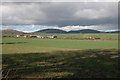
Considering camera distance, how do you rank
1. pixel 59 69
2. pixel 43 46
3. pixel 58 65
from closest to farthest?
1. pixel 59 69
2. pixel 58 65
3. pixel 43 46

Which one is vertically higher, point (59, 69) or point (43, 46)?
point (43, 46)

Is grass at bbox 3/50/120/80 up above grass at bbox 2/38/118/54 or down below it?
below

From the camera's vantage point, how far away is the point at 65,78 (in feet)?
21.9

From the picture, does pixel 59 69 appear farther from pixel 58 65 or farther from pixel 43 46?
pixel 43 46

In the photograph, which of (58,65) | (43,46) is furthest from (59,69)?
(43,46)

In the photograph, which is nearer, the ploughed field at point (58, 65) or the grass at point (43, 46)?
the ploughed field at point (58, 65)

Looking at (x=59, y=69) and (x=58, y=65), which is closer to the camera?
(x=59, y=69)

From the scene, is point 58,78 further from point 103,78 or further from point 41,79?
point 103,78

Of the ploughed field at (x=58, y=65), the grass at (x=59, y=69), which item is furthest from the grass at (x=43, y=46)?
the grass at (x=59, y=69)

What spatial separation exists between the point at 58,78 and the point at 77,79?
0.93m

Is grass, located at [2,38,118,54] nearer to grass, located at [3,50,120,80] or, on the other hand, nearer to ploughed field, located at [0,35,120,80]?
ploughed field, located at [0,35,120,80]

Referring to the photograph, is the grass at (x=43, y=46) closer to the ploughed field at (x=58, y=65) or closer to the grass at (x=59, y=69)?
the ploughed field at (x=58, y=65)

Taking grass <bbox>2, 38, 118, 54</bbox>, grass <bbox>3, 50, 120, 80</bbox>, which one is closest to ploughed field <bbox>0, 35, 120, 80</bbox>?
grass <bbox>3, 50, 120, 80</bbox>

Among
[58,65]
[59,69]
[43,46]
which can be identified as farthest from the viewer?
[43,46]
